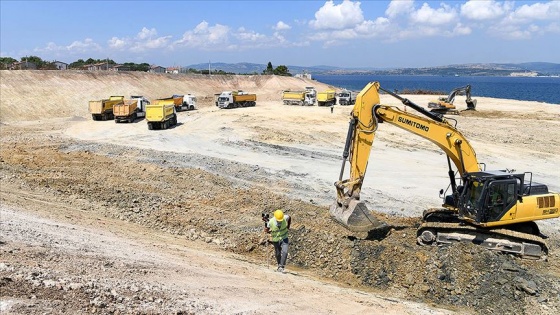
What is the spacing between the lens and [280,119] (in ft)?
132

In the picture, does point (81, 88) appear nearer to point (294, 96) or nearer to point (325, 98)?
point (294, 96)

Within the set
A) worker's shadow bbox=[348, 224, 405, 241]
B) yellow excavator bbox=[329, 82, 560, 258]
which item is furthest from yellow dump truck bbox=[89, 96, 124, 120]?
worker's shadow bbox=[348, 224, 405, 241]

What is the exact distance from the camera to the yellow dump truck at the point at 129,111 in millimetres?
38156

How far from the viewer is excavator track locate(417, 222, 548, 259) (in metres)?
Answer: 11.8

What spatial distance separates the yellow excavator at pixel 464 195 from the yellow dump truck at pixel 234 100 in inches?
1557

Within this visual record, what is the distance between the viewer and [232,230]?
1428 cm

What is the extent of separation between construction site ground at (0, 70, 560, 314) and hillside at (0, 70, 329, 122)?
42.3 ft

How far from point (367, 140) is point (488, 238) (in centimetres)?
407

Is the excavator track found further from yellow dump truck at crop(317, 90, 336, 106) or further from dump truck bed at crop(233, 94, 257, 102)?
yellow dump truck at crop(317, 90, 336, 106)

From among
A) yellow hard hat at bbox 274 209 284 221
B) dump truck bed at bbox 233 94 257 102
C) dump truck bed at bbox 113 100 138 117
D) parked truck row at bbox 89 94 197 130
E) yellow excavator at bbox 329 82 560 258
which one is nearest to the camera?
yellow hard hat at bbox 274 209 284 221

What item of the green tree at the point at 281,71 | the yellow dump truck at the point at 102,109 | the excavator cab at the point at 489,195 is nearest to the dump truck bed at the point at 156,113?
the yellow dump truck at the point at 102,109

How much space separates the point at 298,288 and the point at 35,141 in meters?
25.2

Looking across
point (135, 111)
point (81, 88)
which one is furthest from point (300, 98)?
point (81, 88)

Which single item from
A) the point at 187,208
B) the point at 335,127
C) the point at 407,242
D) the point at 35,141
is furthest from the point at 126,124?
the point at 407,242
